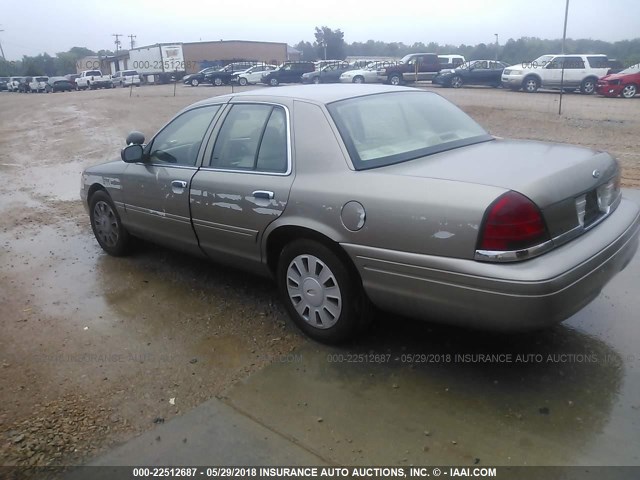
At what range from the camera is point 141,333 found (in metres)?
4.04

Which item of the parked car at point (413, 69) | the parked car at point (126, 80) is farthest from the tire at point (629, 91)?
the parked car at point (126, 80)

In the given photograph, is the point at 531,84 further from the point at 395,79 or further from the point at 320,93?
the point at 320,93

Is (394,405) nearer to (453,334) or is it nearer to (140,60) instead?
(453,334)

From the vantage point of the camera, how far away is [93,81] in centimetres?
5038

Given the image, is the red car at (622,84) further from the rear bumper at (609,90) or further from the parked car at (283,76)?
the parked car at (283,76)

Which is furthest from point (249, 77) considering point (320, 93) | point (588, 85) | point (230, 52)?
point (320, 93)

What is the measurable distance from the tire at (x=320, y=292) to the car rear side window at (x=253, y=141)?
603mm

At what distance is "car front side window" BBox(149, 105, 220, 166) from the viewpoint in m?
4.45

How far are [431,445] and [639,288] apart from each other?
8.15ft

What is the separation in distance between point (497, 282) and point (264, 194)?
5.39 ft

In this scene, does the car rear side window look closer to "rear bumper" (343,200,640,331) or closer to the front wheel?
"rear bumper" (343,200,640,331)

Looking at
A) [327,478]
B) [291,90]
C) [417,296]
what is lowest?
[327,478]

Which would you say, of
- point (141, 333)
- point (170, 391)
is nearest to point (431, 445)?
point (170, 391)

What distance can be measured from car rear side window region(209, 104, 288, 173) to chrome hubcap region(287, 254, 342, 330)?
64 cm
